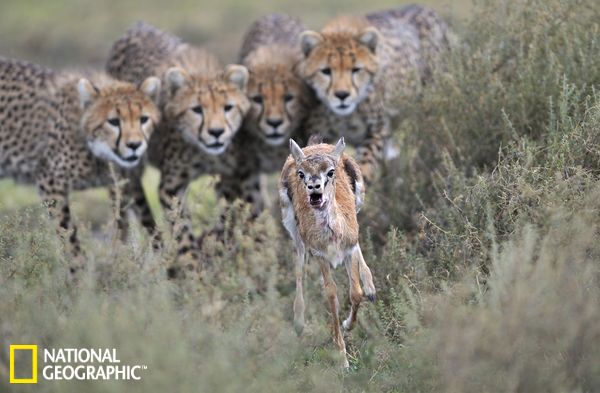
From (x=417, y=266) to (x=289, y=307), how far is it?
0.77 meters

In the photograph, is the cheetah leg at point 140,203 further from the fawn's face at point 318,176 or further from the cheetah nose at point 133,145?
the fawn's face at point 318,176

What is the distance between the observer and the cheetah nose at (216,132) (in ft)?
21.6

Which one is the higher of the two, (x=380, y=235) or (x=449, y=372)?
(x=380, y=235)

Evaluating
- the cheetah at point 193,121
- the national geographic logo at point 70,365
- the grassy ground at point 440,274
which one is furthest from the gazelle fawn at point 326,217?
the cheetah at point 193,121

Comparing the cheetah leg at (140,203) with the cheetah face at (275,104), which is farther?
the cheetah leg at (140,203)

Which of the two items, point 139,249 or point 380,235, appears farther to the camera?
point 380,235

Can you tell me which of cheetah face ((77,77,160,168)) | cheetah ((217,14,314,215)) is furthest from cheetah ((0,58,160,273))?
cheetah ((217,14,314,215))

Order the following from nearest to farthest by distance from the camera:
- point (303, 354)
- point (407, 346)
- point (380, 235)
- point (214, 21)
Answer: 1. point (407, 346)
2. point (303, 354)
3. point (380, 235)
4. point (214, 21)

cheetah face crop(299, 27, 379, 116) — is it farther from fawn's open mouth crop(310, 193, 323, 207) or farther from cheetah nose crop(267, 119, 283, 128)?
fawn's open mouth crop(310, 193, 323, 207)

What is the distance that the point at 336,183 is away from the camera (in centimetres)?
477

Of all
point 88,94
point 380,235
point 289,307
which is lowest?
point 289,307

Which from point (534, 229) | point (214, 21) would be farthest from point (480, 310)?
point (214, 21)

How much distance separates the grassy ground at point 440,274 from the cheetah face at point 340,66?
1.40ft

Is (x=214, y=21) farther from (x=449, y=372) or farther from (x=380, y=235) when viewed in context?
(x=449, y=372)
